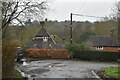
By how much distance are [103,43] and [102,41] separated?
2.02 feet

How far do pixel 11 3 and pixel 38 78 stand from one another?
629 cm

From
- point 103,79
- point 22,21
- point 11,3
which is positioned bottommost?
point 103,79

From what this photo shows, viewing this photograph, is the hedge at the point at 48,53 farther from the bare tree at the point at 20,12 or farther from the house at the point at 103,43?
the house at the point at 103,43

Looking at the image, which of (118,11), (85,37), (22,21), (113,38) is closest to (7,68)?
(22,21)

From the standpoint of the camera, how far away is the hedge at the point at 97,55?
23375 mm

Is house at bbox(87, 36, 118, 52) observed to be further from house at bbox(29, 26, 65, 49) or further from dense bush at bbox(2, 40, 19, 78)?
dense bush at bbox(2, 40, 19, 78)

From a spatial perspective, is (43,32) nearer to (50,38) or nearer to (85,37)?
(50,38)

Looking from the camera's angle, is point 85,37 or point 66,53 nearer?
point 66,53

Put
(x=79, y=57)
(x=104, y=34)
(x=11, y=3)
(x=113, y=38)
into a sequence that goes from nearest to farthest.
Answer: (x=11, y=3), (x=79, y=57), (x=113, y=38), (x=104, y=34)

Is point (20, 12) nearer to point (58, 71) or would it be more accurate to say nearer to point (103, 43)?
point (58, 71)

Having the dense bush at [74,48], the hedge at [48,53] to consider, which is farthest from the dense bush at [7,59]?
the dense bush at [74,48]

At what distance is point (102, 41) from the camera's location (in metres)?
42.9

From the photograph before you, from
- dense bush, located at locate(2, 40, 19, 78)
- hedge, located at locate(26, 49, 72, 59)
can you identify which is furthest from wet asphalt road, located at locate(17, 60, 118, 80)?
hedge, located at locate(26, 49, 72, 59)

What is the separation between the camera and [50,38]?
35281 mm
